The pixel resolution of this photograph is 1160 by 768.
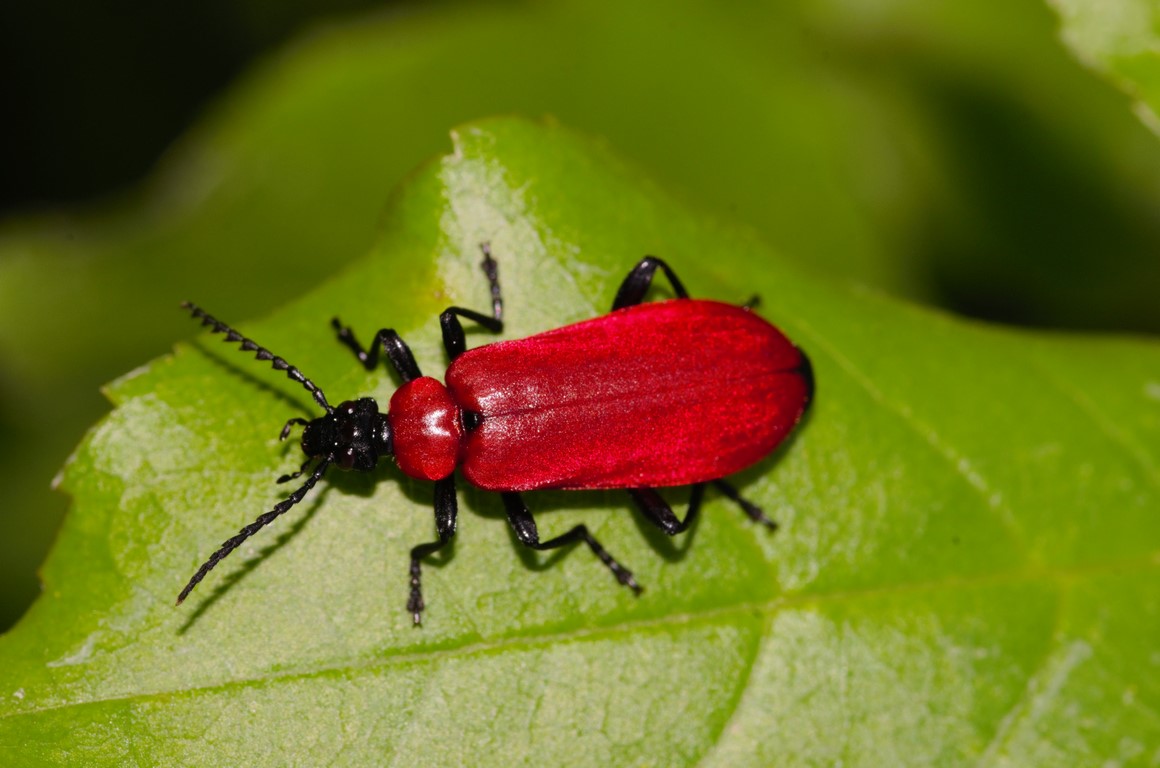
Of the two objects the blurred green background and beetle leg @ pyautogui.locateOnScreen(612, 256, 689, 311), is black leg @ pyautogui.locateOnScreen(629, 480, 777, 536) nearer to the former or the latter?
beetle leg @ pyautogui.locateOnScreen(612, 256, 689, 311)

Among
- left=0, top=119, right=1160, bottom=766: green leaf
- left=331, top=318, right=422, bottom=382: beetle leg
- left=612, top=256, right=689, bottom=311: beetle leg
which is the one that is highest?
left=612, top=256, right=689, bottom=311: beetle leg

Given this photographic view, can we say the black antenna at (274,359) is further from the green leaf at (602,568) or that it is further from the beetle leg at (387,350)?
the beetle leg at (387,350)

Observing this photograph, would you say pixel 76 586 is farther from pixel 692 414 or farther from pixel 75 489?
pixel 692 414

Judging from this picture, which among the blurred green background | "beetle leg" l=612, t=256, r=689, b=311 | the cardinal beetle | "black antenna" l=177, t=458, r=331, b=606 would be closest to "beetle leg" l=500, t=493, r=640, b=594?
the cardinal beetle

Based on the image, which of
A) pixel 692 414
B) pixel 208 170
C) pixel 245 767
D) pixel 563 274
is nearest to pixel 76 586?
pixel 245 767

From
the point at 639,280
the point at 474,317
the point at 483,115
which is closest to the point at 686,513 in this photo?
the point at 639,280

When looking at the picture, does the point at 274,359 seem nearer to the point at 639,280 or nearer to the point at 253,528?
the point at 253,528
